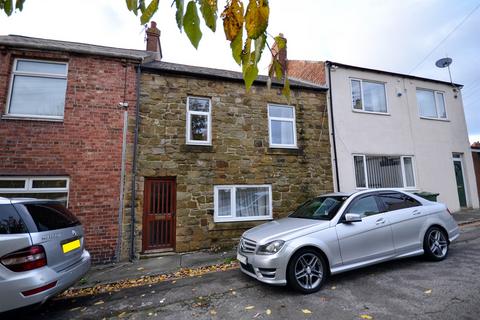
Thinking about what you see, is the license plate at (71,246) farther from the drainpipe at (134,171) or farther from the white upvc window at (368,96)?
the white upvc window at (368,96)

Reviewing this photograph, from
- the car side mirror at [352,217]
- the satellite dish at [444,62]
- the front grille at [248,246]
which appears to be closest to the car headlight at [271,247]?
the front grille at [248,246]

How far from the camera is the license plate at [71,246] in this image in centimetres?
378

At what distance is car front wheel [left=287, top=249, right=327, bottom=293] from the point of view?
3.99 m

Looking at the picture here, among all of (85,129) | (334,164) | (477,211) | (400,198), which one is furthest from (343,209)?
(477,211)

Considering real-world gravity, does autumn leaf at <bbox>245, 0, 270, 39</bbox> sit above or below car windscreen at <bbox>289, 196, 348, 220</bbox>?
above

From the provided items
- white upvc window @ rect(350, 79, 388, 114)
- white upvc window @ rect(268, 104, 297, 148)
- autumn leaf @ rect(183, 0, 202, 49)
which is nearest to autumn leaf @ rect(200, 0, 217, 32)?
autumn leaf @ rect(183, 0, 202, 49)

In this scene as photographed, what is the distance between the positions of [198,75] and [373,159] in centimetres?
735

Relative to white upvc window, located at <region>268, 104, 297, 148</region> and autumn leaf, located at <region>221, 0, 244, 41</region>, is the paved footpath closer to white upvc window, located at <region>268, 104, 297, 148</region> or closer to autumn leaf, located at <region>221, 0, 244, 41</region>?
autumn leaf, located at <region>221, 0, 244, 41</region>

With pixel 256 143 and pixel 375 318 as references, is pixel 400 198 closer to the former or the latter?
pixel 375 318

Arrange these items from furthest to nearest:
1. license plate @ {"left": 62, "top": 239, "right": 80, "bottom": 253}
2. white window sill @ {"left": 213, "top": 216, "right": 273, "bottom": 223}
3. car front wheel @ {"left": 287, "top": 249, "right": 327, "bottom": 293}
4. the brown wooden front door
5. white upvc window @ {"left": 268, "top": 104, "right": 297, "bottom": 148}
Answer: white upvc window @ {"left": 268, "top": 104, "right": 297, "bottom": 148} < white window sill @ {"left": 213, "top": 216, "right": 273, "bottom": 223} < the brown wooden front door < car front wheel @ {"left": 287, "top": 249, "right": 327, "bottom": 293} < license plate @ {"left": 62, "top": 239, "right": 80, "bottom": 253}

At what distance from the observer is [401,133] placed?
10.2 meters

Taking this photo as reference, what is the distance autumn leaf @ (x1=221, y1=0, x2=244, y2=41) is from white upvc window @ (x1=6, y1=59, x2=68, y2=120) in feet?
24.0

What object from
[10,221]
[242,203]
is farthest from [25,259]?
[242,203]

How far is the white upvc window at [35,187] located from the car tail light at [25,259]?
3.63m
